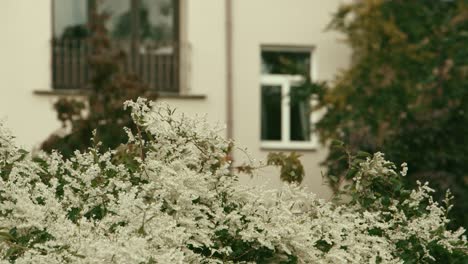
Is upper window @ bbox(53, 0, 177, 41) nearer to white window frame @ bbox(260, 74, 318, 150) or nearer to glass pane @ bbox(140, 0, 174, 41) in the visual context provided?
glass pane @ bbox(140, 0, 174, 41)

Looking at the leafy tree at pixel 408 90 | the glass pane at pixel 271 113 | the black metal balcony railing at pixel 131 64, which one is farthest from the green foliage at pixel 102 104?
the glass pane at pixel 271 113

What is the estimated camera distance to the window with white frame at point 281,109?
27.6 m

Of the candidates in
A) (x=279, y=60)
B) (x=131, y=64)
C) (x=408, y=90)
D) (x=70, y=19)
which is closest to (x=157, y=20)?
(x=131, y=64)

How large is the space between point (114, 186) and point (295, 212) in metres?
1.00

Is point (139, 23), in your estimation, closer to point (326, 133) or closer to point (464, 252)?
point (326, 133)

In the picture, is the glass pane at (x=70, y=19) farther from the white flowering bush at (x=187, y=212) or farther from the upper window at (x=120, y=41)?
the white flowering bush at (x=187, y=212)

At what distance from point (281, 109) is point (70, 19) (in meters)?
3.72

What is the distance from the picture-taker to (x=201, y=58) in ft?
89.0

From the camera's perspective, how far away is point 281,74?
90.7 ft

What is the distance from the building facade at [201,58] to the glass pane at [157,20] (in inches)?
0.6

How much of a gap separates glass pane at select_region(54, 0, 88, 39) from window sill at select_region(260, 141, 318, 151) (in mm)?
3372

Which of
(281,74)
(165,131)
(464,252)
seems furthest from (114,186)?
(281,74)

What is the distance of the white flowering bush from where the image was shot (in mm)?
8531

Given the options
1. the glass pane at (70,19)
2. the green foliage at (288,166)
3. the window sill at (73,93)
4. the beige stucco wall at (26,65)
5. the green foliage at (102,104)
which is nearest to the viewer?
the green foliage at (288,166)
